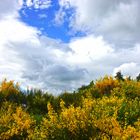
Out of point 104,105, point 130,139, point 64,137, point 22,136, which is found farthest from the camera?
point 104,105

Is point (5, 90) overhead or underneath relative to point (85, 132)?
overhead

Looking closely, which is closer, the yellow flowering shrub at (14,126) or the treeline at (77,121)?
the treeline at (77,121)

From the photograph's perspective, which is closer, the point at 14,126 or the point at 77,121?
the point at 77,121

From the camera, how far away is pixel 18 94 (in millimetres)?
22781

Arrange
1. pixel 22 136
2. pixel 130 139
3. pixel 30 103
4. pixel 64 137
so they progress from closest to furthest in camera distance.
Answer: pixel 130 139
pixel 64 137
pixel 22 136
pixel 30 103

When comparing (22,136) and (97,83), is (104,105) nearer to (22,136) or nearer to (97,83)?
(22,136)

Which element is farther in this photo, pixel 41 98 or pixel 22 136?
pixel 41 98

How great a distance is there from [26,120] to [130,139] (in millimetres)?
4799

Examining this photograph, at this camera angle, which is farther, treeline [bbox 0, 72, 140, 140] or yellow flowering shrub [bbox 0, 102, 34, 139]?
yellow flowering shrub [bbox 0, 102, 34, 139]

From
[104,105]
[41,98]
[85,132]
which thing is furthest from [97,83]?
[85,132]

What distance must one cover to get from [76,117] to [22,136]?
2650mm

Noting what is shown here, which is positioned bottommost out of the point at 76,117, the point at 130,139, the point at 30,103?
the point at 130,139

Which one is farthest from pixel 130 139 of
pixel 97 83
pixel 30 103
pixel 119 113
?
pixel 97 83

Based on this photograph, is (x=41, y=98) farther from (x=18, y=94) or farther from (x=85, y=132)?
(x=85, y=132)
